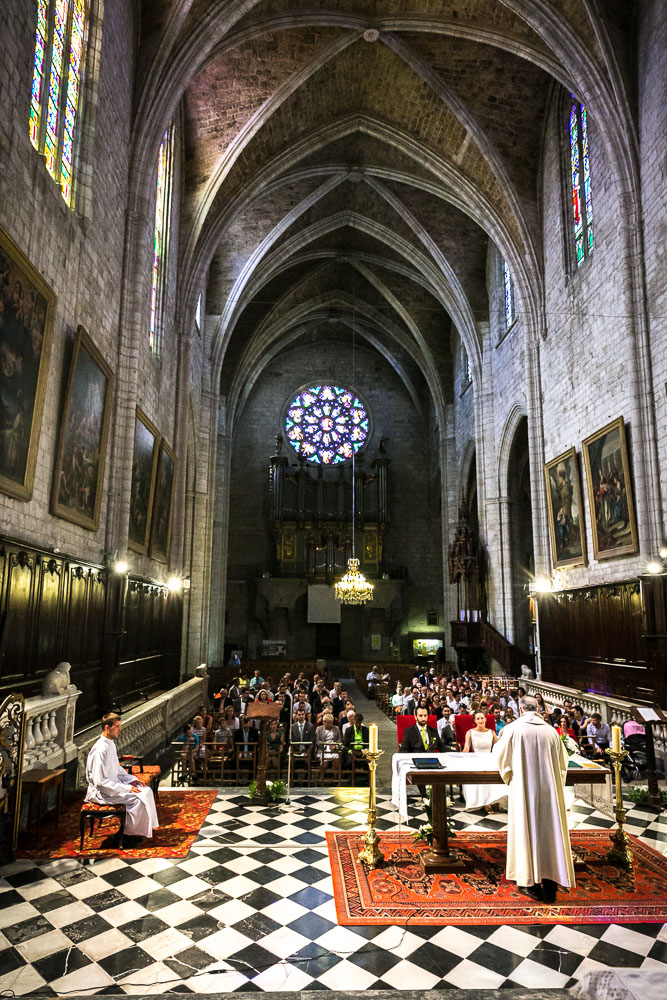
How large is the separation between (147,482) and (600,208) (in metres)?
10.2

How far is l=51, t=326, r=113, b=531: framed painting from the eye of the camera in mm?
8234

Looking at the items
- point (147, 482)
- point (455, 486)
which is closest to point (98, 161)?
point (147, 482)

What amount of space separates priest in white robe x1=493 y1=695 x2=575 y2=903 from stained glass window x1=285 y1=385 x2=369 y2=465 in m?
25.0

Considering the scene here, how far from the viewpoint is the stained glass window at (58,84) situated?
311 inches

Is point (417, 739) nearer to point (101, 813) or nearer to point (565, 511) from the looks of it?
point (101, 813)

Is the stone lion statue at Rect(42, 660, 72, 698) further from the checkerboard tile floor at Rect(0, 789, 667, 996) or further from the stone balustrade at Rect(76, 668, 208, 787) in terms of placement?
the checkerboard tile floor at Rect(0, 789, 667, 996)

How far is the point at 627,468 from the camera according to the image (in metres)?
11.5

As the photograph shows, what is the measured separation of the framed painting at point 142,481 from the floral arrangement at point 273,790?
5.10 metres

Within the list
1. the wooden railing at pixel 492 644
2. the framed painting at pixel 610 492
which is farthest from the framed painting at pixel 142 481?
the wooden railing at pixel 492 644

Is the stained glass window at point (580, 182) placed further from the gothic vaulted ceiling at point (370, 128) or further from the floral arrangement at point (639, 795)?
the floral arrangement at point (639, 795)

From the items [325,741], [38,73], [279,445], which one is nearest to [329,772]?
[325,741]

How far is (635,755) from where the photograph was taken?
916cm

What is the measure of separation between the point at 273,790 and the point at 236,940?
3306 millimetres

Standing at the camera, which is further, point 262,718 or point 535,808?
point 262,718
